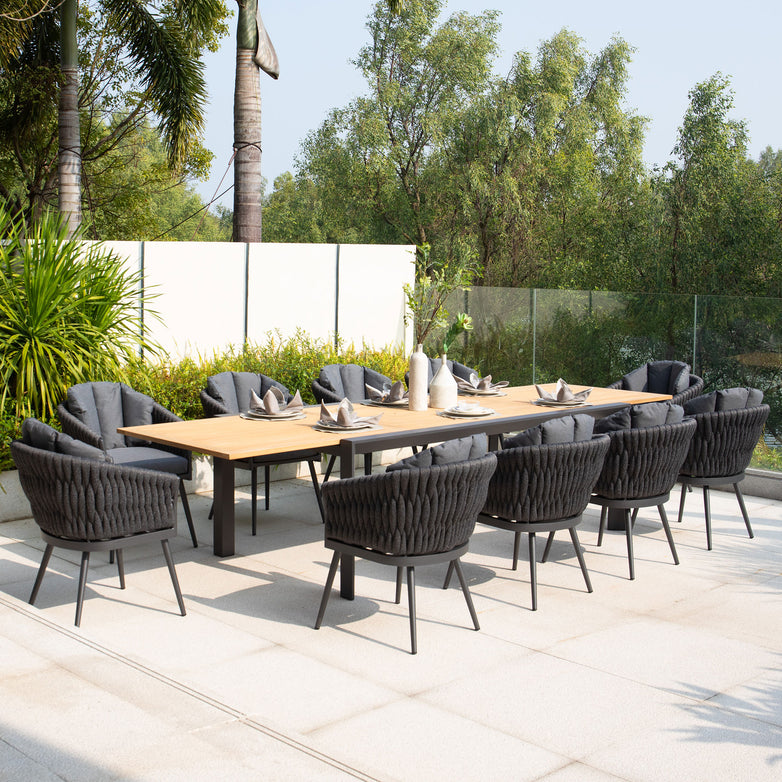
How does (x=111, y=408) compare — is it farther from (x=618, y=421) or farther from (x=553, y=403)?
(x=618, y=421)

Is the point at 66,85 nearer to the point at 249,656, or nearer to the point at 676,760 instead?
the point at 249,656

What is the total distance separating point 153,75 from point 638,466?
31.2 ft

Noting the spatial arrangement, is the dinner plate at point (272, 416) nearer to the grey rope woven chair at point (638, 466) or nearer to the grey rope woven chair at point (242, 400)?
the grey rope woven chair at point (242, 400)

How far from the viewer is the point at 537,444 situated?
466 cm

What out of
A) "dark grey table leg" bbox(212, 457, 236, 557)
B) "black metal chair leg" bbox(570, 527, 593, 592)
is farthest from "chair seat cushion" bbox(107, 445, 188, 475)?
"black metal chair leg" bbox(570, 527, 593, 592)

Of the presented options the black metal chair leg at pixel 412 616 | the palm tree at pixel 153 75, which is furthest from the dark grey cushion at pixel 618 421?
the palm tree at pixel 153 75

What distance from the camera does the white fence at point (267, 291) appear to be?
8070 millimetres

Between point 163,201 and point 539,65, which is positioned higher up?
point 539,65

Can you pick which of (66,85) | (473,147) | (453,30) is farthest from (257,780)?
(453,30)

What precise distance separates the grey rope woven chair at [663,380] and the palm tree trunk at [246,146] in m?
4.68

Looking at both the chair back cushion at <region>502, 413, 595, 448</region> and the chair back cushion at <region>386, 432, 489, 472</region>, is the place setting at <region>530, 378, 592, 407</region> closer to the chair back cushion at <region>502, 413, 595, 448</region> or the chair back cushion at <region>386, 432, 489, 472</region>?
the chair back cushion at <region>502, 413, 595, 448</region>

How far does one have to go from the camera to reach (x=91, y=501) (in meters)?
4.23

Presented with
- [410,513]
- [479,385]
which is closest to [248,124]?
[479,385]

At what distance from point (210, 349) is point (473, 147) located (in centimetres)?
1642
